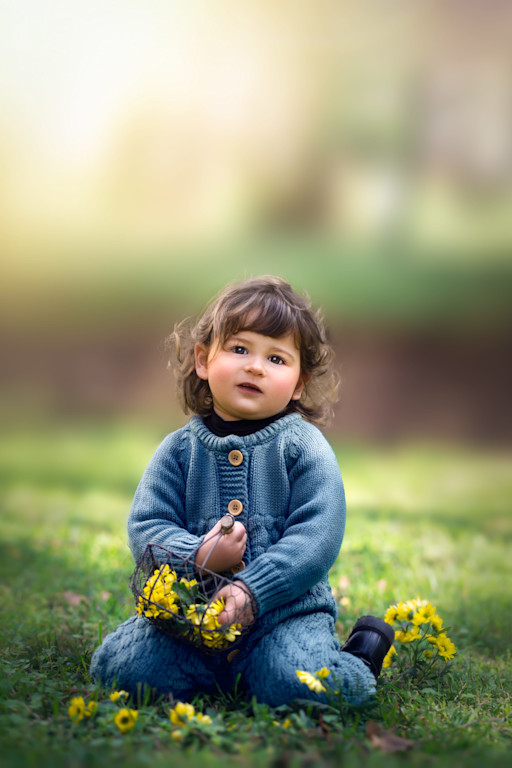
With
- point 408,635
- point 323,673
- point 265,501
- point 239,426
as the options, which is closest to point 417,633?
point 408,635

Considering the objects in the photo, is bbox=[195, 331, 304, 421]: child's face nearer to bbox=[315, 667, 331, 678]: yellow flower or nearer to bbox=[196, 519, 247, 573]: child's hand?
bbox=[196, 519, 247, 573]: child's hand

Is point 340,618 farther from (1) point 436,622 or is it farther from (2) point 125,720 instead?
(2) point 125,720

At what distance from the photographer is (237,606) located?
2250 mm

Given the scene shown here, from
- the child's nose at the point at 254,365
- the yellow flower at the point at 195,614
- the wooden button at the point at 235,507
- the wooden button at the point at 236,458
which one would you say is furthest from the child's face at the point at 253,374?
the yellow flower at the point at 195,614

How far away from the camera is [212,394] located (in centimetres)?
282

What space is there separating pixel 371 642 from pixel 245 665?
0.42m

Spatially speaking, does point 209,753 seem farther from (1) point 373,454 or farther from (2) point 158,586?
(1) point 373,454

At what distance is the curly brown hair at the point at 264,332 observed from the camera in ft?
8.64

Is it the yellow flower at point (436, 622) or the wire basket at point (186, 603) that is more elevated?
the wire basket at point (186, 603)

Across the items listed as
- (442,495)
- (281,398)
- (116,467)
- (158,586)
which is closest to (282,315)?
(281,398)

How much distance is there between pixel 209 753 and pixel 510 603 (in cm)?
225

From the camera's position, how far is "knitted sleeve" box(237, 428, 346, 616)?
2297mm

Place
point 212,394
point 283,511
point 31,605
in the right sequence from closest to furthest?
point 283,511 < point 212,394 < point 31,605

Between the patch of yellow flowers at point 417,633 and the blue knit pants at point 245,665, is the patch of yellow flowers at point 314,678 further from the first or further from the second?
the patch of yellow flowers at point 417,633
